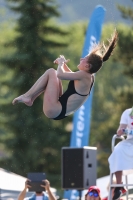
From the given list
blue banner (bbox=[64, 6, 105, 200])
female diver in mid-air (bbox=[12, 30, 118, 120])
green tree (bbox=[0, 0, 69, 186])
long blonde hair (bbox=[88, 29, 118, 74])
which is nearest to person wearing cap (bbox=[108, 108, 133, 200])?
female diver in mid-air (bbox=[12, 30, 118, 120])

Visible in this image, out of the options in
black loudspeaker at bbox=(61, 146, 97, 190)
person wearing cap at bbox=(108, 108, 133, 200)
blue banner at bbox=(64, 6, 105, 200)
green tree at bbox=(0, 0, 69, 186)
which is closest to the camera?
person wearing cap at bbox=(108, 108, 133, 200)

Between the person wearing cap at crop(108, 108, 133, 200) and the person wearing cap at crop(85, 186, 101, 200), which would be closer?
the person wearing cap at crop(85, 186, 101, 200)

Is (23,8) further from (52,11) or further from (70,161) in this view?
(70,161)

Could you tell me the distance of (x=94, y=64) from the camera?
26.5 feet

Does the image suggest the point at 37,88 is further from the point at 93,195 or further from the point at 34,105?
the point at 34,105

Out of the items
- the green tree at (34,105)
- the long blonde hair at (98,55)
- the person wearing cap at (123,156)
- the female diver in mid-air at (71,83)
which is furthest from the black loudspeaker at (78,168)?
the green tree at (34,105)

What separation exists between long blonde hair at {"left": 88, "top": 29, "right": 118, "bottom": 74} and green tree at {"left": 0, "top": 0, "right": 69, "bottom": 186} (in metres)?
21.1

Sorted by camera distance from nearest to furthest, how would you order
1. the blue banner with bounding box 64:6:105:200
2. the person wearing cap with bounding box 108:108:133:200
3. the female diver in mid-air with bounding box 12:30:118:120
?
the female diver in mid-air with bounding box 12:30:118:120, the person wearing cap with bounding box 108:108:133:200, the blue banner with bounding box 64:6:105:200

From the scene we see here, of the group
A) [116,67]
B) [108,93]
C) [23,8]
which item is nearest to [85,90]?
[23,8]

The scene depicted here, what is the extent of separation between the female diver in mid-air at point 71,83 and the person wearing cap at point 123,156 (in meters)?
1.30

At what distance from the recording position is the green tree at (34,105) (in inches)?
1161

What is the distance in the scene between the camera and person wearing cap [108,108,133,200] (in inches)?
366

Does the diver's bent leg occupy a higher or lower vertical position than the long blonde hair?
lower

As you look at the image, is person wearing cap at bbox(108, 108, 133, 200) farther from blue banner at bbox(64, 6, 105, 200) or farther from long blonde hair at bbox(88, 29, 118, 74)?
blue banner at bbox(64, 6, 105, 200)
